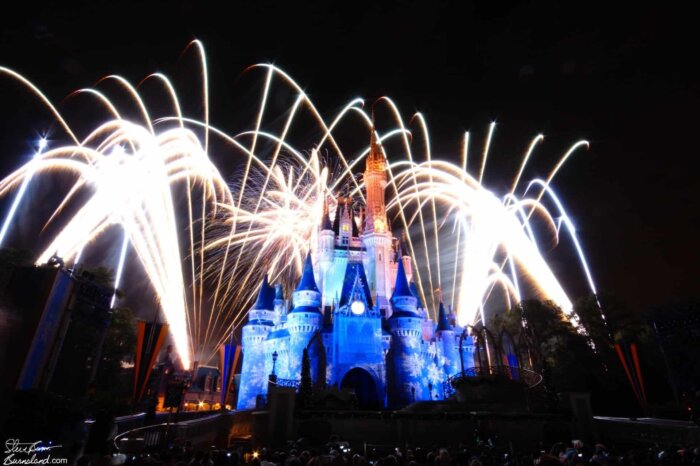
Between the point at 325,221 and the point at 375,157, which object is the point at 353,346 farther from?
the point at 375,157

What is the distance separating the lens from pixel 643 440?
21312mm

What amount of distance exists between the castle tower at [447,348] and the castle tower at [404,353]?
175 inches

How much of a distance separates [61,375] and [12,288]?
17938mm

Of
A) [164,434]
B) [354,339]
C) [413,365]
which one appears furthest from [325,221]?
[164,434]

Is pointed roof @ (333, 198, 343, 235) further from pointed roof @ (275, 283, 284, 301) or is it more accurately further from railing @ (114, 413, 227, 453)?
railing @ (114, 413, 227, 453)

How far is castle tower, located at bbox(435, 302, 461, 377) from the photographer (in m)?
53.3

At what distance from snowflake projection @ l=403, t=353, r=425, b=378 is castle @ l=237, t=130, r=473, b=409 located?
12 centimetres

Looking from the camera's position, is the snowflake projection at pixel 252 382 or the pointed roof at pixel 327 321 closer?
the snowflake projection at pixel 252 382

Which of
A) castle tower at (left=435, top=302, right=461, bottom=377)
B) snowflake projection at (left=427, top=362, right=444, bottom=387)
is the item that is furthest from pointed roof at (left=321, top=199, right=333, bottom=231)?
snowflake projection at (left=427, top=362, right=444, bottom=387)

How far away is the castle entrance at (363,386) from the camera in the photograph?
1775 inches

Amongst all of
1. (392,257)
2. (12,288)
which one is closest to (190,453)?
(12,288)

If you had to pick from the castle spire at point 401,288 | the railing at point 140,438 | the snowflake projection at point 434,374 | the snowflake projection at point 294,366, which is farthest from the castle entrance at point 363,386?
the railing at point 140,438

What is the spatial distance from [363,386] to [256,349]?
14119 mm

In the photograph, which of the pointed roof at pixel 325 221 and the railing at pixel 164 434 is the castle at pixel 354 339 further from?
the railing at pixel 164 434
